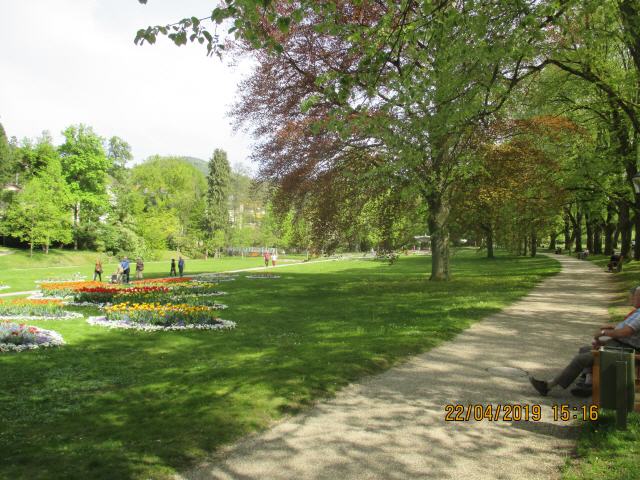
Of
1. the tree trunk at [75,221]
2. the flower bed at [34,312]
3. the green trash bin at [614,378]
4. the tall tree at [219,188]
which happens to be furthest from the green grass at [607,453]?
the tall tree at [219,188]

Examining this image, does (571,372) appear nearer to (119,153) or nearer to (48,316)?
(48,316)

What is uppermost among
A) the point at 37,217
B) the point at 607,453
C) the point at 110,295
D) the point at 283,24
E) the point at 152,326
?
the point at 37,217

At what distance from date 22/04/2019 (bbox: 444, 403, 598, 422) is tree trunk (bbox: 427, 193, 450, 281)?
48.5 feet

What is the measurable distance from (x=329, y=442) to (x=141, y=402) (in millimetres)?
2870

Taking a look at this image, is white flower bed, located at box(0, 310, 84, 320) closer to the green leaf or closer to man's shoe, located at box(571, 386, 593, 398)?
the green leaf

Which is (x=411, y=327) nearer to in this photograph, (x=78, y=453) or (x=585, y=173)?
(x=78, y=453)

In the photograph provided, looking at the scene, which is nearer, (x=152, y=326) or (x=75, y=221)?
(x=152, y=326)

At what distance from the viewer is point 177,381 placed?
7.37 m

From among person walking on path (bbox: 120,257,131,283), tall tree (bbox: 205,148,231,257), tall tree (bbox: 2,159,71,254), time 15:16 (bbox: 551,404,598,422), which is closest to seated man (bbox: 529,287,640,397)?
time 15:16 (bbox: 551,404,598,422)

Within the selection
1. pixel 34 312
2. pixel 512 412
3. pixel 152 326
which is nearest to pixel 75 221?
pixel 34 312

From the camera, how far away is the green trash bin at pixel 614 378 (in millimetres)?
5035

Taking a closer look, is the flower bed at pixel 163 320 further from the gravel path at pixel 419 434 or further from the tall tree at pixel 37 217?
the tall tree at pixel 37 217

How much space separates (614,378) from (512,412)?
119 cm

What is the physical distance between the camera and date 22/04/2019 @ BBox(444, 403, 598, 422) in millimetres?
5527
